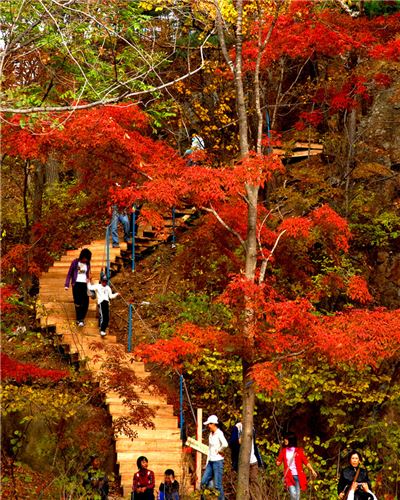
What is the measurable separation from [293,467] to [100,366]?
4.69 m

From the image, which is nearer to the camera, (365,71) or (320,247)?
(365,71)

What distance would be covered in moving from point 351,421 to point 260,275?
4841mm

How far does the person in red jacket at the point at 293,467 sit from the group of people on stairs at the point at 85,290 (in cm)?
536

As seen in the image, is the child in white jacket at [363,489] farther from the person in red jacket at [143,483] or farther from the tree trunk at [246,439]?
the person in red jacket at [143,483]

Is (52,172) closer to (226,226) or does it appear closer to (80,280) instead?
(80,280)

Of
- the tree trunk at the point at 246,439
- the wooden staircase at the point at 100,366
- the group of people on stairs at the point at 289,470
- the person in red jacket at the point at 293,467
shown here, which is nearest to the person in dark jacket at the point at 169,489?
the group of people on stairs at the point at 289,470

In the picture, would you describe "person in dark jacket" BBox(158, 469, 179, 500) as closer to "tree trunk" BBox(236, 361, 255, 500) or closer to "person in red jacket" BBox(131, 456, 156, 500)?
"person in red jacket" BBox(131, 456, 156, 500)

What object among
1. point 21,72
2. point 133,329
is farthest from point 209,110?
point 133,329

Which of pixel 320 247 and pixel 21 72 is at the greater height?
pixel 21 72

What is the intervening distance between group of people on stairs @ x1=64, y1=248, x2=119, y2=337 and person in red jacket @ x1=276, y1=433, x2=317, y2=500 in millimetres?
5355

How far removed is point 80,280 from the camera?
47.5 ft

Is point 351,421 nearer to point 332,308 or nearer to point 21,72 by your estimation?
point 332,308

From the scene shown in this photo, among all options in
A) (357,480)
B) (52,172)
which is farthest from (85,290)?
(52,172)

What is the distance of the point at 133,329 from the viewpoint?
651 inches
